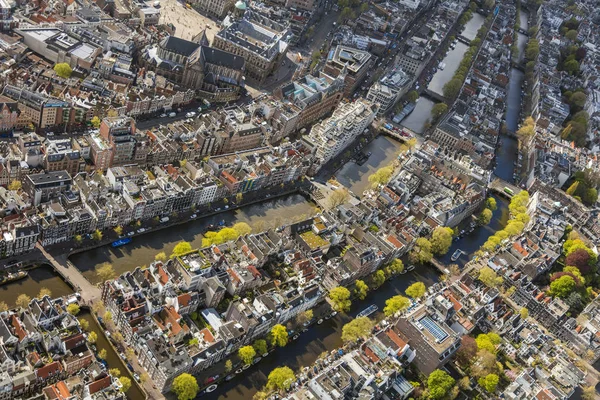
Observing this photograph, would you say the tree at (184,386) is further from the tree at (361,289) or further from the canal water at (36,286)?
the tree at (361,289)

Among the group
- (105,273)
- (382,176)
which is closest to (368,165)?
(382,176)

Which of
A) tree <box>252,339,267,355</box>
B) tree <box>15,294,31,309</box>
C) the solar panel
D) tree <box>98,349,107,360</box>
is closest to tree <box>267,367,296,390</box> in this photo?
tree <box>252,339,267,355</box>

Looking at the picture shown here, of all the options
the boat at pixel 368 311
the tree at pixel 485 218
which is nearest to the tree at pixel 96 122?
the boat at pixel 368 311

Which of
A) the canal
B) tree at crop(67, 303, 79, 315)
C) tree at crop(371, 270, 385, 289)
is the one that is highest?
tree at crop(371, 270, 385, 289)

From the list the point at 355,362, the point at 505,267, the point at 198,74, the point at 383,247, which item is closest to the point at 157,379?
the point at 355,362

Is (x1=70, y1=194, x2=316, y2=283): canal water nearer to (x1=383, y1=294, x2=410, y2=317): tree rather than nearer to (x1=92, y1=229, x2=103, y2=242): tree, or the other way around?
(x1=92, y1=229, x2=103, y2=242): tree
